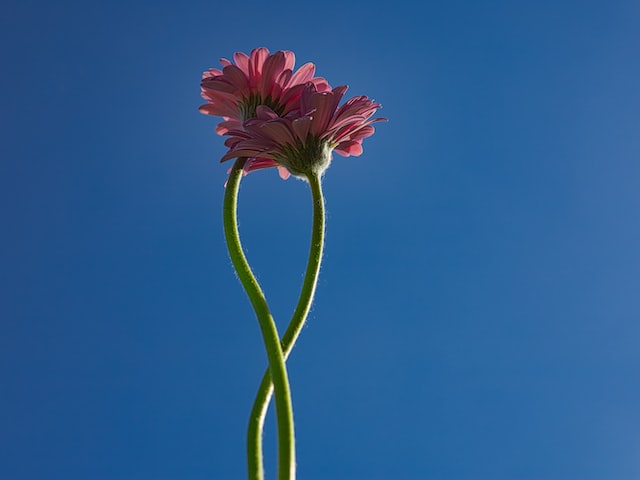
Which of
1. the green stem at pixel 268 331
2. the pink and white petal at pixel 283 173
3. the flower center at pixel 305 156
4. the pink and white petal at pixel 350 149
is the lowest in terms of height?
the green stem at pixel 268 331

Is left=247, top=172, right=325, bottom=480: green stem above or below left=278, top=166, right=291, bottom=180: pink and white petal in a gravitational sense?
below

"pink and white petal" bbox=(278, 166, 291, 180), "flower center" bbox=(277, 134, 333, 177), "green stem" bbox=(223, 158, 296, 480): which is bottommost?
"green stem" bbox=(223, 158, 296, 480)

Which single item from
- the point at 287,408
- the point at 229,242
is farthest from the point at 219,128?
the point at 287,408

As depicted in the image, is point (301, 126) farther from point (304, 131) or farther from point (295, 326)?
point (295, 326)

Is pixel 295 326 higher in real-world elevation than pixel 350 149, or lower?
lower

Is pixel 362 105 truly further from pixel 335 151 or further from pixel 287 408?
pixel 287 408

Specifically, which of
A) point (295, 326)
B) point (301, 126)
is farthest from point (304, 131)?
point (295, 326)
